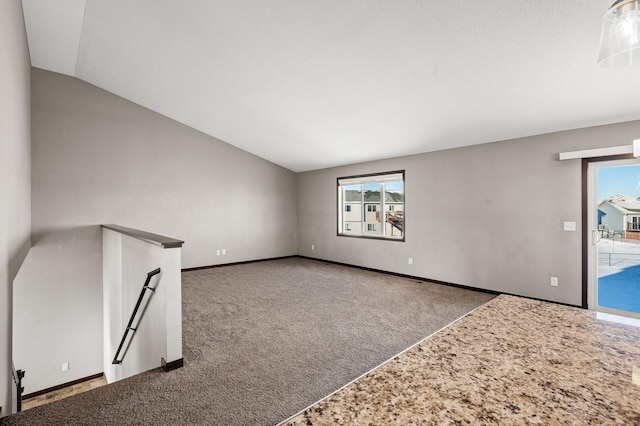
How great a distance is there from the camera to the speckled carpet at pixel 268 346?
6.31ft

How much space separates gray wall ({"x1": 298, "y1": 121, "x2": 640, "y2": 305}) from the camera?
3846 millimetres

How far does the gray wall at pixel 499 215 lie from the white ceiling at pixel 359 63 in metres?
0.24

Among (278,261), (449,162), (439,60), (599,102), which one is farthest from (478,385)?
(278,261)

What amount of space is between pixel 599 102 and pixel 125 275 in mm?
5990

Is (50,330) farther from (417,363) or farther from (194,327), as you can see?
(417,363)

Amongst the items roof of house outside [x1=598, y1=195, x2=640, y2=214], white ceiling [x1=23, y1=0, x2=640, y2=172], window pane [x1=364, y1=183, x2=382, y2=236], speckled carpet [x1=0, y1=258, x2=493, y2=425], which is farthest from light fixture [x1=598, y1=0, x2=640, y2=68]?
window pane [x1=364, y1=183, x2=382, y2=236]

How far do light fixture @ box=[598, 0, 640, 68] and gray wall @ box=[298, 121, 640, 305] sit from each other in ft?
10.7

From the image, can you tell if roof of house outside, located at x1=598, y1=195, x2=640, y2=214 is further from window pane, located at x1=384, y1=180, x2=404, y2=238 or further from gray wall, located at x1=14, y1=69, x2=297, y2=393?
gray wall, located at x1=14, y1=69, x2=297, y2=393

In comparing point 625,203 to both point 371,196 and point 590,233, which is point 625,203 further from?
point 371,196

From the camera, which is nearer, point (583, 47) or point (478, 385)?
point (478, 385)

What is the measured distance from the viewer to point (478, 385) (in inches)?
Result: 24.6

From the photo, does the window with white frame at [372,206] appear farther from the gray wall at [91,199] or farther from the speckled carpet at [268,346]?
the gray wall at [91,199]

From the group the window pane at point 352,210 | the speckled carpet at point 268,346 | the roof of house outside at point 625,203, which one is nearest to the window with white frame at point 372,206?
the window pane at point 352,210

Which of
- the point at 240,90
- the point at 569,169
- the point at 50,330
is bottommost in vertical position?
the point at 50,330
